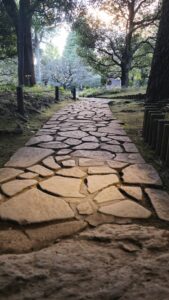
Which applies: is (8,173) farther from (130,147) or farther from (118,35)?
(118,35)

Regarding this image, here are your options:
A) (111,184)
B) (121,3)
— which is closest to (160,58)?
(111,184)

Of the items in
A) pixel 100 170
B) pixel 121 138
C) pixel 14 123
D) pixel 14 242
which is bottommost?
pixel 14 242

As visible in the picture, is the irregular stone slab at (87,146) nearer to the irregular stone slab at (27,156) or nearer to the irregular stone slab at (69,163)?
the irregular stone slab at (27,156)

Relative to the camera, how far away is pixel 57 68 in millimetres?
36656

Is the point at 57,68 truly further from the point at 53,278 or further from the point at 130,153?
the point at 53,278

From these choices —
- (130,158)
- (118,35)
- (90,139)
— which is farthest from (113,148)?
(118,35)

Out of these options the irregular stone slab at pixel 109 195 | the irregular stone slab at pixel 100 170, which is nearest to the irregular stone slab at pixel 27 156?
the irregular stone slab at pixel 100 170

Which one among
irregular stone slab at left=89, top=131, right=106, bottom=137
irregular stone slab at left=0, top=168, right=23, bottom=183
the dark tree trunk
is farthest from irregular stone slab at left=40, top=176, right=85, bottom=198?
the dark tree trunk

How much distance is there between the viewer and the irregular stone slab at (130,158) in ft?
12.2

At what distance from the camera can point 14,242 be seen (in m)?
1.93

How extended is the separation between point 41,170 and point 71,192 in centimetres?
75

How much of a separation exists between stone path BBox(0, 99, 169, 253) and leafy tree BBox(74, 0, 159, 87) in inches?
677

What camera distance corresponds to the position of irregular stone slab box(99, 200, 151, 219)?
2309 millimetres

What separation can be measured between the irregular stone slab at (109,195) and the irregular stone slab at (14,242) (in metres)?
0.82
